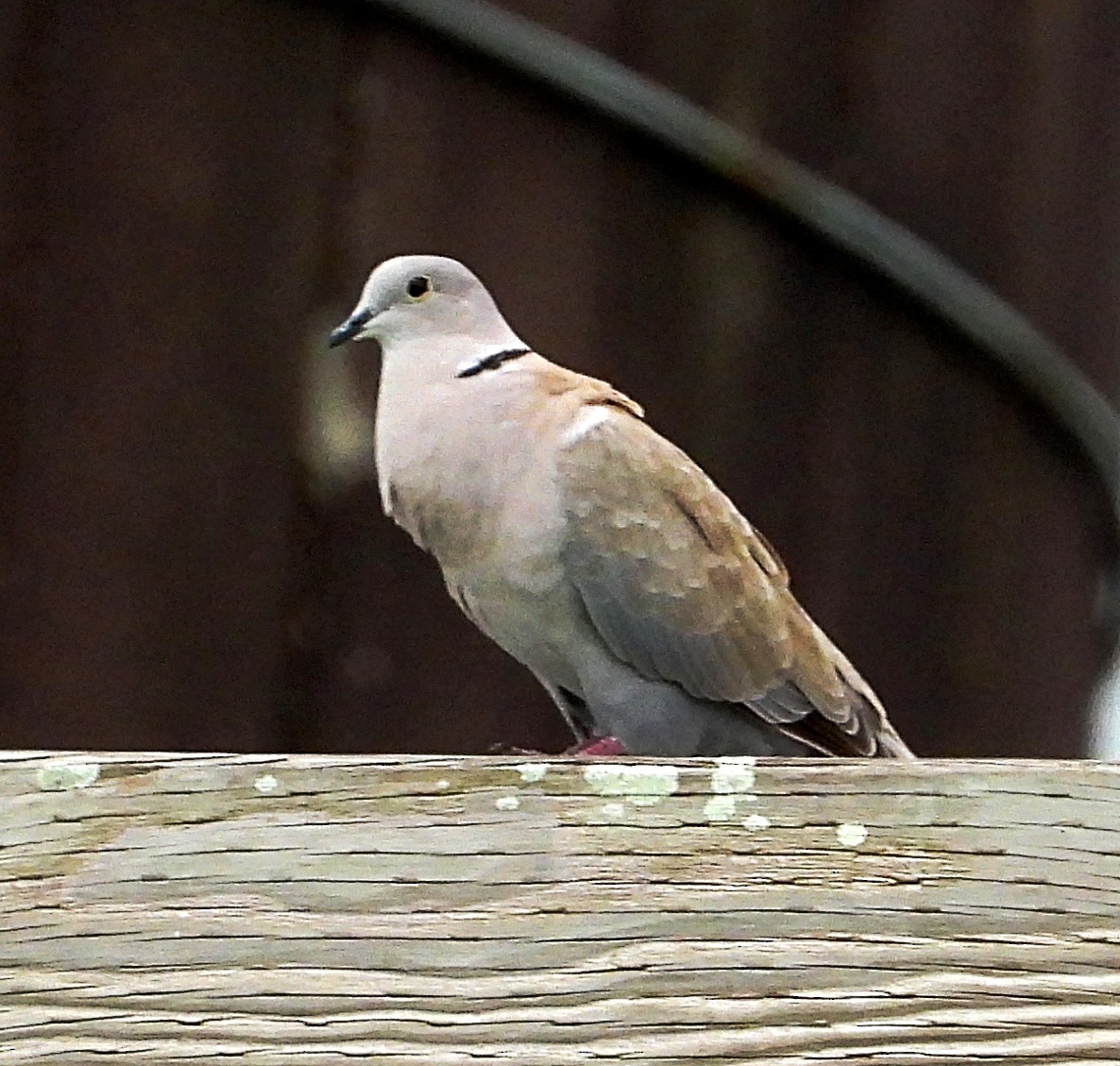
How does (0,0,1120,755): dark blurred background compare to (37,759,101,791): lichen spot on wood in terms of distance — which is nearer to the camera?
(37,759,101,791): lichen spot on wood

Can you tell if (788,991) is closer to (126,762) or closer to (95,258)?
(126,762)

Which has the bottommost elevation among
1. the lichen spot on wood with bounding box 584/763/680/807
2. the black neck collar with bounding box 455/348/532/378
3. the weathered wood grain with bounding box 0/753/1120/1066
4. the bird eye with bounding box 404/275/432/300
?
the weathered wood grain with bounding box 0/753/1120/1066

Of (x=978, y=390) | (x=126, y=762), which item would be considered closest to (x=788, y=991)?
(x=126, y=762)

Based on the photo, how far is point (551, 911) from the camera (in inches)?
38.7

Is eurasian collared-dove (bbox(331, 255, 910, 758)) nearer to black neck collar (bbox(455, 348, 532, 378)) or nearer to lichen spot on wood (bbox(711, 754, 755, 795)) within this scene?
black neck collar (bbox(455, 348, 532, 378))

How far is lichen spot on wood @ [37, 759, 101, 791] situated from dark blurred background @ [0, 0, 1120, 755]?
85 cm

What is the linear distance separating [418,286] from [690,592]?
402 millimetres

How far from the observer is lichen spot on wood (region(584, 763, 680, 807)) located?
1001mm

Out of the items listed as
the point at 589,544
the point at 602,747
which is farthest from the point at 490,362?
the point at 602,747

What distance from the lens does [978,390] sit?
1.95 m

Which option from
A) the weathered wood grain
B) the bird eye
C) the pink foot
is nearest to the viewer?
the weathered wood grain

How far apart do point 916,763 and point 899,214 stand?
1.03 m

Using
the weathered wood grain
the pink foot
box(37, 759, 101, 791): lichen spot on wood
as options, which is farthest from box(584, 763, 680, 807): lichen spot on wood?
the pink foot

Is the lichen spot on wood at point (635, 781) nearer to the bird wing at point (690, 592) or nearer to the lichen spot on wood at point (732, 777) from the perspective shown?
the lichen spot on wood at point (732, 777)
